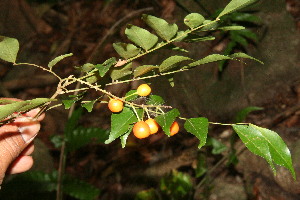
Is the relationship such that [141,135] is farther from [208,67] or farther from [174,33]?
[208,67]

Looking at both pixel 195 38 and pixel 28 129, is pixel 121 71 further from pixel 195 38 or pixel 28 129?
pixel 28 129

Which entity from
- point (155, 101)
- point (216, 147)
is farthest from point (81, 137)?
point (155, 101)

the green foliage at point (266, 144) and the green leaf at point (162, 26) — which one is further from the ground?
the green leaf at point (162, 26)

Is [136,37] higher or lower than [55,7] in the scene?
lower

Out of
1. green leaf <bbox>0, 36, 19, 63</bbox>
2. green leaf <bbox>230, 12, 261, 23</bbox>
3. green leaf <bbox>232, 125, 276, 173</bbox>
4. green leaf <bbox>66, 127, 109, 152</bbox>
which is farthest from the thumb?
green leaf <bbox>230, 12, 261, 23</bbox>

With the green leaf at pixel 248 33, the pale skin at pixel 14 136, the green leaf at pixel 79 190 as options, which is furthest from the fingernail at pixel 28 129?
the green leaf at pixel 248 33

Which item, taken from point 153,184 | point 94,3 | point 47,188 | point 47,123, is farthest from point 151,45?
point 94,3

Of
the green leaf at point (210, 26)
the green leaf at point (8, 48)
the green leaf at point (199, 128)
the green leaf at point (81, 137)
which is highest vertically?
the green leaf at point (8, 48)

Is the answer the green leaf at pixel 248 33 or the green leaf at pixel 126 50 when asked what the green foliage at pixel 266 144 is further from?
the green leaf at pixel 248 33
